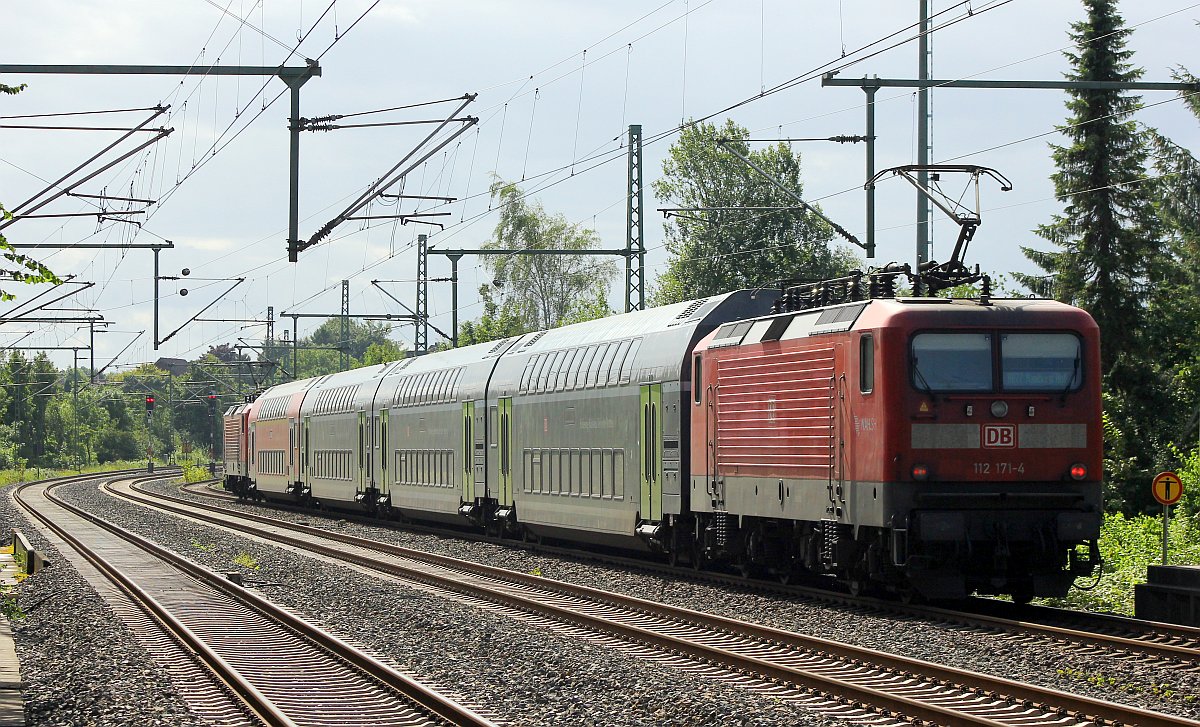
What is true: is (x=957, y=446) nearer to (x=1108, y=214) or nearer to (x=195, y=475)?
(x=1108, y=214)

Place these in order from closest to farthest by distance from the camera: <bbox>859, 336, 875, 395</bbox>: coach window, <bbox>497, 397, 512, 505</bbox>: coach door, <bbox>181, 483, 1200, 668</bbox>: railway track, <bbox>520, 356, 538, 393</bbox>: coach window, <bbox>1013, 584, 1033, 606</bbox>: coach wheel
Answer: <bbox>181, 483, 1200, 668</bbox>: railway track, <bbox>859, 336, 875, 395</bbox>: coach window, <bbox>1013, 584, 1033, 606</bbox>: coach wheel, <bbox>520, 356, 538, 393</bbox>: coach window, <bbox>497, 397, 512, 505</bbox>: coach door

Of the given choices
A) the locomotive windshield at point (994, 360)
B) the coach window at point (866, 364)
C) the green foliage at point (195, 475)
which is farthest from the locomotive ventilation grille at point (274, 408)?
the locomotive windshield at point (994, 360)

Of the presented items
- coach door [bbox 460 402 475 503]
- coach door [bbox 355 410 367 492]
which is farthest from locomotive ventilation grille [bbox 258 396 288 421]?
coach door [bbox 460 402 475 503]

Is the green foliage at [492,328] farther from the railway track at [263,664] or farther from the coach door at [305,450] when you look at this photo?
the railway track at [263,664]

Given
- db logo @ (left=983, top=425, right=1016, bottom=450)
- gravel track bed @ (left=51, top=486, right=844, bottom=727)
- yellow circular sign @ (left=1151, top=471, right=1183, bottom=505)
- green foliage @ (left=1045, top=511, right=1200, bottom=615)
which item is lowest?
gravel track bed @ (left=51, top=486, right=844, bottom=727)

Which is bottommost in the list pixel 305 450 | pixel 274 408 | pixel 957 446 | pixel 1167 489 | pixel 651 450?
pixel 1167 489

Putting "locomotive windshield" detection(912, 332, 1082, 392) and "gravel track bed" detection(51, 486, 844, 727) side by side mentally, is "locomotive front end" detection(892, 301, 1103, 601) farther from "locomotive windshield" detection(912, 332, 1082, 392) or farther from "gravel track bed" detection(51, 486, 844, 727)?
"gravel track bed" detection(51, 486, 844, 727)

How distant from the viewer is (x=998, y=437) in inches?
618

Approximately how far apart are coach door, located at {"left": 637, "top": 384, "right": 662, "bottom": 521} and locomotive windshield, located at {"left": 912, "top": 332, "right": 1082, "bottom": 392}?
20.7ft

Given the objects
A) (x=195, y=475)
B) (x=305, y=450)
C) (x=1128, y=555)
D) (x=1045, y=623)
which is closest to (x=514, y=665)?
(x=1045, y=623)

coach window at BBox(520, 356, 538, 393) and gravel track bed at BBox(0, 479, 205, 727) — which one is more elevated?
coach window at BBox(520, 356, 538, 393)

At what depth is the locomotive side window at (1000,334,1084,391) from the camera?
15938 millimetres

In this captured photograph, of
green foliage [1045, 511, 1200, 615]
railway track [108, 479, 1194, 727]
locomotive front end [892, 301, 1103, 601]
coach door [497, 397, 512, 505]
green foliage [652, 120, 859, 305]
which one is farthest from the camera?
green foliage [652, 120, 859, 305]

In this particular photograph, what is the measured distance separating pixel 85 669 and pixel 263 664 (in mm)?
1548
